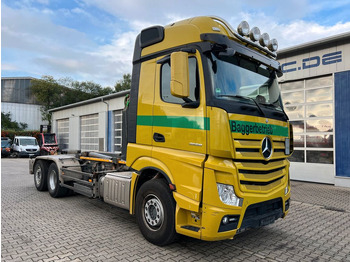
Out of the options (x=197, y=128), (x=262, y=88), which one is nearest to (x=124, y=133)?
(x=197, y=128)

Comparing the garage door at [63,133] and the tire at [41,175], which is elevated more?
the garage door at [63,133]

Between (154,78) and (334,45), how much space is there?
780 centimetres

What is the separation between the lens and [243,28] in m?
3.89

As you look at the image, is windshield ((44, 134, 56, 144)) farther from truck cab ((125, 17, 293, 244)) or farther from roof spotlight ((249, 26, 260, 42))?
roof spotlight ((249, 26, 260, 42))

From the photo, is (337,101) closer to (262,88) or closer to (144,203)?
(262,88)

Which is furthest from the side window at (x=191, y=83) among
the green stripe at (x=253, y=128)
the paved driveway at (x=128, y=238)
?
the paved driveway at (x=128, y=238)

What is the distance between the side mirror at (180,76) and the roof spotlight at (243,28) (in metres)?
1.05

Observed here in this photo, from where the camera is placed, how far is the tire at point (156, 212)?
12.1ft

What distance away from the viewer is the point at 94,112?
2189 cm

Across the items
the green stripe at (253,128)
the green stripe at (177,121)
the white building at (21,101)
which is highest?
the white building at (21,101)

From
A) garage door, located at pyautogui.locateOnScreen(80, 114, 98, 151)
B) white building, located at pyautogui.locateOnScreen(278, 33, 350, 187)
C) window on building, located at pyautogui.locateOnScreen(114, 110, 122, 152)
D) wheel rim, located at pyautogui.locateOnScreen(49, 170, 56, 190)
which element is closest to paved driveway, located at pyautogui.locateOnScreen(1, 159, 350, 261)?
wheel rim, located at pyautogui.locateOnScreen(49, 170, 56, 190)

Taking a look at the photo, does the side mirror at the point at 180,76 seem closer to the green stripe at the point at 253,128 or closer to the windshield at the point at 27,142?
the green stripe at the point at 253,128

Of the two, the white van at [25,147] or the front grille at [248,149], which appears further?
the white van at [25,147]

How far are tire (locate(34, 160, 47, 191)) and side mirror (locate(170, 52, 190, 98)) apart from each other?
607 cm
